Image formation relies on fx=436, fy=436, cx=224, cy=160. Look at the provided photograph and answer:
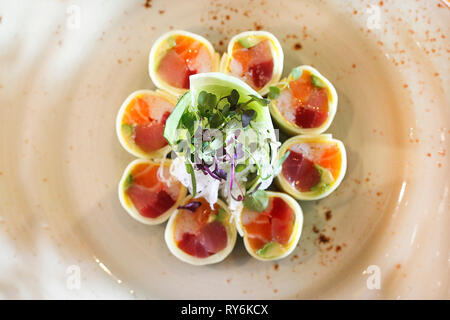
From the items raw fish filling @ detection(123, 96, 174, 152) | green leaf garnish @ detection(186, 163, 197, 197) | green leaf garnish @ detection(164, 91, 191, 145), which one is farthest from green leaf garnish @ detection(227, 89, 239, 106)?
raw fish filling @ detection(123, 96, 174, 152)

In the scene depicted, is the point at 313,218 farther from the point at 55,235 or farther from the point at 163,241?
the point at 55,235

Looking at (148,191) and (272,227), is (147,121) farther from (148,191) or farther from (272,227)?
(272,227)

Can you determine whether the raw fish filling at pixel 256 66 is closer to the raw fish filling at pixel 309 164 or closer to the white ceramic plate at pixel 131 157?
the white ceramic plate at pixel 131 157

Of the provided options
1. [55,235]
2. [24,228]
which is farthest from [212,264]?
[24,228]

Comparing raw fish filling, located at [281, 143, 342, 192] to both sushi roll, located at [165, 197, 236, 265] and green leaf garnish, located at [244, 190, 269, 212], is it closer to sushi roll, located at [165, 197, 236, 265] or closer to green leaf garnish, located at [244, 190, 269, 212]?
green leaf garnish, located at [244, 190, 269, 212]

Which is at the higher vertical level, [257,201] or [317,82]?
[317,82]

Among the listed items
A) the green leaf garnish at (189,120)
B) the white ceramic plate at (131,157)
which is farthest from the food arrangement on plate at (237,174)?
the green leaf garnish at (189,120)

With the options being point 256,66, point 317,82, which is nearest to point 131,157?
point 256,66
